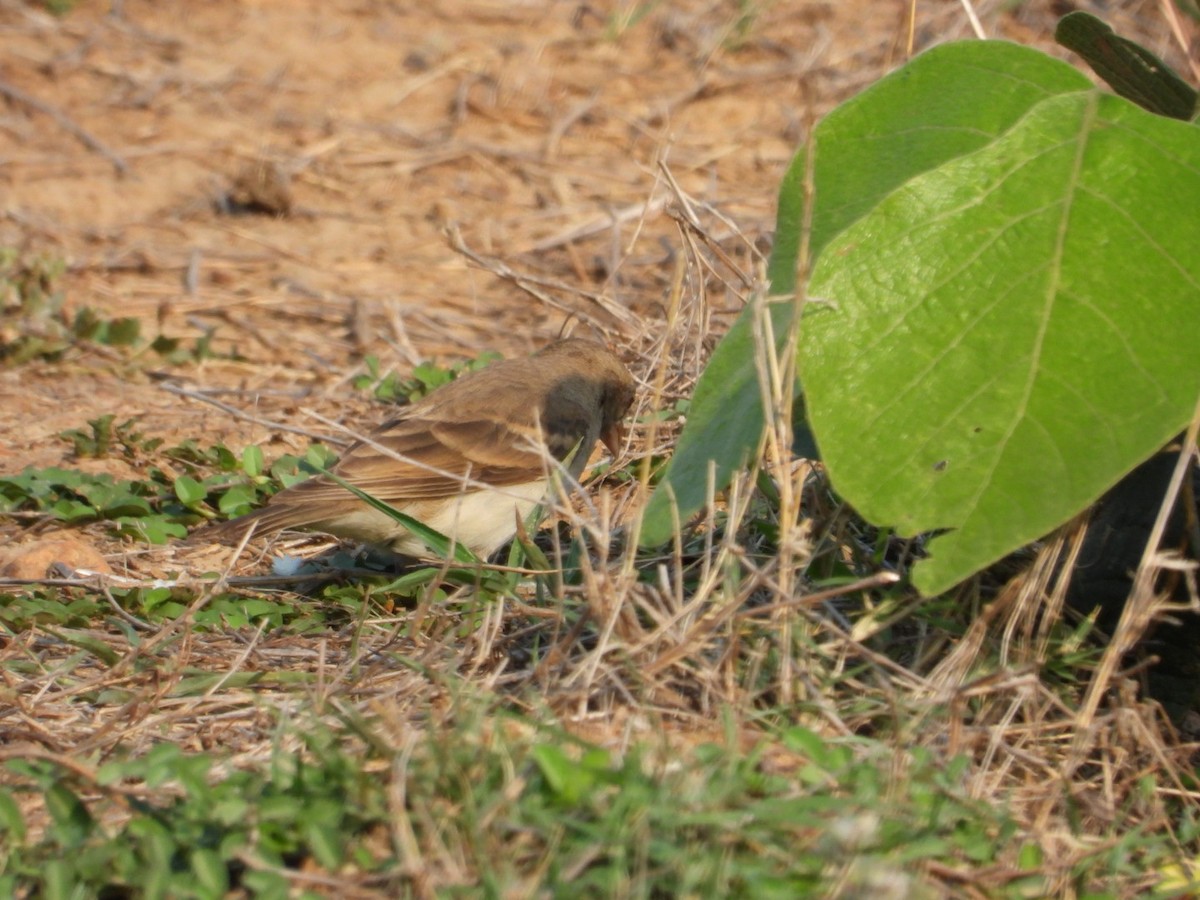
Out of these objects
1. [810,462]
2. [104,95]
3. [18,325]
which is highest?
[810,462]

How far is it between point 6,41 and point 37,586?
226 inches

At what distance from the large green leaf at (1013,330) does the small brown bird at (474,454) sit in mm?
1781

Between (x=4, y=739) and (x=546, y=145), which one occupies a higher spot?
(x=546, y=145)

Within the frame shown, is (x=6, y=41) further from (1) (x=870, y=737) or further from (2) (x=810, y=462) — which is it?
(1) (x=870, y=737)

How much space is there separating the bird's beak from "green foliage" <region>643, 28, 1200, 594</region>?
2318 mm

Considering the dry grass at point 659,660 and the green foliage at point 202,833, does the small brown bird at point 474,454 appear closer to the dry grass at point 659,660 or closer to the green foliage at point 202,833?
the dry grass at point 659,660

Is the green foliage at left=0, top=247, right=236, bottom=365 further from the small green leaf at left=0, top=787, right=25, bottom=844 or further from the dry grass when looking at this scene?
the small green leaf at left=0, top=787, right=25, bottom=844

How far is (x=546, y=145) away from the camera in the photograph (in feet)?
27.9

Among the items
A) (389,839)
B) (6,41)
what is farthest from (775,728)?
(6,41)

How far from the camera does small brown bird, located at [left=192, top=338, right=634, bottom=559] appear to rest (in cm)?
468

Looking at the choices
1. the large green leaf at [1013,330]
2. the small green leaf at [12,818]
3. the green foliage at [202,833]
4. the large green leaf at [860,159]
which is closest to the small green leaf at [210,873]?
the green foliage at [202,833]

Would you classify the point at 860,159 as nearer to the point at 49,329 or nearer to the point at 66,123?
the point at 49,329

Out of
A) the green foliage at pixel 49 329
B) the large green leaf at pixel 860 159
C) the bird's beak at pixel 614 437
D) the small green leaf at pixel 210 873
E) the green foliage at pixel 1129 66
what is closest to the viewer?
the small green leaf at pixel 210 873

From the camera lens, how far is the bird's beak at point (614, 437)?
5.53 meters
